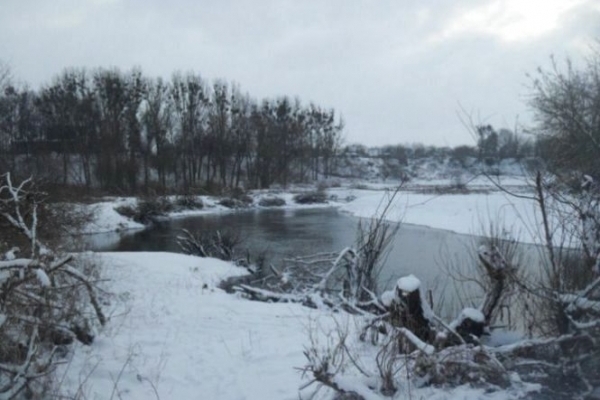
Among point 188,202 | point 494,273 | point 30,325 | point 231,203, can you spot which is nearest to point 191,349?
point 30,325

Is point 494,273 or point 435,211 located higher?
point 494,273

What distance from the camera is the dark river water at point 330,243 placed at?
13523 mm

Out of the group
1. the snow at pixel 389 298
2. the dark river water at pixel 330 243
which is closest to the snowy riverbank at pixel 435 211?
the dark river water at pixel 330 243

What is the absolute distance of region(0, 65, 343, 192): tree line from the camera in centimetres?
4362

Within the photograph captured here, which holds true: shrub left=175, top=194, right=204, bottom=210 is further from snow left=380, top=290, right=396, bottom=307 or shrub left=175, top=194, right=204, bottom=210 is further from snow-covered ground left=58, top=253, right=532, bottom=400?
snow left=380, top=290, right=396, bottom=307

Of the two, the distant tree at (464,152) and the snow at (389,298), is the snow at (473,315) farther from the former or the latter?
the distant tree at (464,152)

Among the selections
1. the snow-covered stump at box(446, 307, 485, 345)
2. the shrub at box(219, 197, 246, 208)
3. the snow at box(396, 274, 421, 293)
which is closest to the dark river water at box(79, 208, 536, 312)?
the snow-covered stump at box(446, 307, 485, 345)

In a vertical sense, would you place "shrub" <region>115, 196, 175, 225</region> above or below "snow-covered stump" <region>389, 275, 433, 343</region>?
below

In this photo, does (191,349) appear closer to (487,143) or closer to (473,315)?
(473,315)

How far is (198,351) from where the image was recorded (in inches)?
245

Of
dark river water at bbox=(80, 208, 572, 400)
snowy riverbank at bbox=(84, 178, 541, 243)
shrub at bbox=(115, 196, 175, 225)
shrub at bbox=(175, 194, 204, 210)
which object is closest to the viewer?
dark river water at bbox=(80, 208, 572, 400)

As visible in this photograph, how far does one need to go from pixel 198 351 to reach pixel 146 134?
151 feet

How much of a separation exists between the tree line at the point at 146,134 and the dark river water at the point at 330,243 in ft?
49.0

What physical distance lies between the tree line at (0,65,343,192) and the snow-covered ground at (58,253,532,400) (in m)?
31.4
